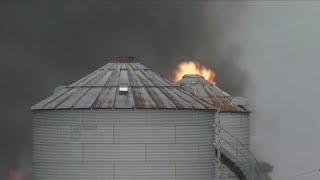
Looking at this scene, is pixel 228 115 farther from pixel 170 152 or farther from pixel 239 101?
pixel 170 152

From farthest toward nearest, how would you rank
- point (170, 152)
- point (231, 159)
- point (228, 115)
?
point (228, 115) < point (231, 159) < point (170, 152)

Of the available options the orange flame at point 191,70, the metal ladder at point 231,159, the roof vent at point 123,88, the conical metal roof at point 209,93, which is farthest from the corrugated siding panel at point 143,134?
the orange flame at point 191,70

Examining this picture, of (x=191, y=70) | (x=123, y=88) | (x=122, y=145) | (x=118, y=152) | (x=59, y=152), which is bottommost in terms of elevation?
(x=59, y=152)

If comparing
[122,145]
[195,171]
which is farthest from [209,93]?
[122,145]

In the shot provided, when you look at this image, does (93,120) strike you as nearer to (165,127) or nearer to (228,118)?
(165,127)

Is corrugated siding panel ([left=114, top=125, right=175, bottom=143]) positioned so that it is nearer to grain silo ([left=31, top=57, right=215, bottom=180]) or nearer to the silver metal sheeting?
grain silo ([left=31, top=57, right=215, bottom=180])

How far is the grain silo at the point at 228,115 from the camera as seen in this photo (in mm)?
78812

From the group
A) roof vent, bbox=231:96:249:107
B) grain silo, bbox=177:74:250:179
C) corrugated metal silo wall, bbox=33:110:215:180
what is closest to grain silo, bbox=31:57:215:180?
corrugated metal silo wall, bbox=33:110:215:180

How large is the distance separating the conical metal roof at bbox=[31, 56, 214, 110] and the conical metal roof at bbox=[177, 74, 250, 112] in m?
9.52

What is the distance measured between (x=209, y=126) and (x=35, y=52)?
30.4 m

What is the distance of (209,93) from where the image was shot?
270ft

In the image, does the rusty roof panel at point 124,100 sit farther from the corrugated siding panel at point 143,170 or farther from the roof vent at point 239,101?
the roof vent at point 239,101

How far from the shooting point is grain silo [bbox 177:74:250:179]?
78.8 meters

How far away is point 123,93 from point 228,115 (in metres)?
15.7
